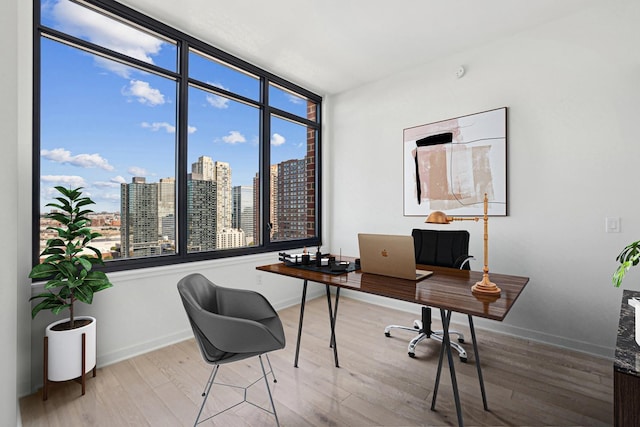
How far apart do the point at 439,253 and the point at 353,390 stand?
54.1 inches

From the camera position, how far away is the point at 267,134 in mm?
3707

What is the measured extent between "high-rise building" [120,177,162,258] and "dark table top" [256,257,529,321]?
4.18ft

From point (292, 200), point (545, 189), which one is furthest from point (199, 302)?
point (545, 189)

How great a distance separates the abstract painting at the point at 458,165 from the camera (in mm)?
3002

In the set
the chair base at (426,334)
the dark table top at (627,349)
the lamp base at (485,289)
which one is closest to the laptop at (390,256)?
the lamp base at (485,289)

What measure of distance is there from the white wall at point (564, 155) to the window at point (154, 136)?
215cm

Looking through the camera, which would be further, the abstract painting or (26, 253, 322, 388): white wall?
the abstract painting

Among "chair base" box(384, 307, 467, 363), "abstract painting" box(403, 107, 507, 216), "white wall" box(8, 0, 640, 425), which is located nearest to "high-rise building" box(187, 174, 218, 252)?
"white wall" box(8, 0, 640, 425)

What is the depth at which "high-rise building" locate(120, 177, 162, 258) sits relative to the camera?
103 inches

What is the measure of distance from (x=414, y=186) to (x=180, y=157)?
8.38 feet

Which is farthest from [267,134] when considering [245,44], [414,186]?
[414,186]

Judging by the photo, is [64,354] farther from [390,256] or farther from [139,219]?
[390,256]

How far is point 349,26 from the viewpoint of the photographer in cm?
281

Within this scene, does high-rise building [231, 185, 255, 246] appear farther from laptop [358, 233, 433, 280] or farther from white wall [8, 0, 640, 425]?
laptop [358, 233, 433, 280]
